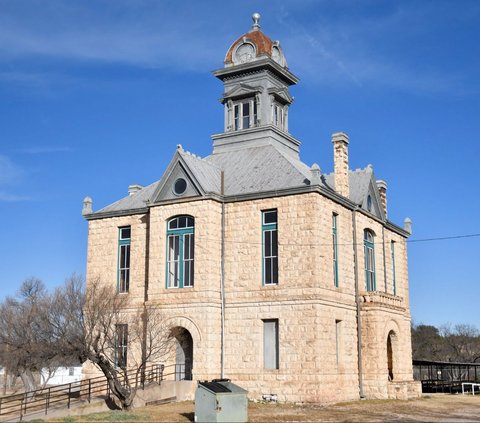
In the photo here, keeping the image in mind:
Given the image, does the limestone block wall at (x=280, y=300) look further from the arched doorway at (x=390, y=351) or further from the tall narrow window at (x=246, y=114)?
the tall narrow window at (x=246, y=114)

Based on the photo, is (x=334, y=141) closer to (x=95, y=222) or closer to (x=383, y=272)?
(x=383, y=272)

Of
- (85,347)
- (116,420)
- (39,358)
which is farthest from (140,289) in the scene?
(116,420)

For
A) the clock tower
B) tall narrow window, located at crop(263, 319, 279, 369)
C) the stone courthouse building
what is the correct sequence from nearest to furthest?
the stone courthouse building, tall narrow window, located at crop(263, 319, 279, 369), the clock tower

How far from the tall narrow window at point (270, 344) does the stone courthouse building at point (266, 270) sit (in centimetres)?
5

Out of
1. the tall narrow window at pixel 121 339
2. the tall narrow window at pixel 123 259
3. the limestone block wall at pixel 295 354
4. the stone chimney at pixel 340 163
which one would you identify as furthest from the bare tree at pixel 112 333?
the stone chimney at pixel 340 163

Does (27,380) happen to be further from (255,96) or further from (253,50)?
(253,50)

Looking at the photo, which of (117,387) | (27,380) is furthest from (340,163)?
(27,380)

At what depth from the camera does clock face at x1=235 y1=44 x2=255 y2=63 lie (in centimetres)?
4173

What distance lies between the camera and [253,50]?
41.8 metres

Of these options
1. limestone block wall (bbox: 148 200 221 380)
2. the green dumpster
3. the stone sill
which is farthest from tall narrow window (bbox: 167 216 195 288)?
the green dumpster

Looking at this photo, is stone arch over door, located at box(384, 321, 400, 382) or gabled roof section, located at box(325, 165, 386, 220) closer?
stone arch over door, located at box(384, 321, 400, 382)

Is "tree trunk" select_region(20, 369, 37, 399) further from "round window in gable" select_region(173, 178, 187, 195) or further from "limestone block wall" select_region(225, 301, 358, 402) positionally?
"round window in gable" select_region(173, 178, 187, 195)

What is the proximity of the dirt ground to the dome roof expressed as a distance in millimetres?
21143

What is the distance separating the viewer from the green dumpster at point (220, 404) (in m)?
22.4
